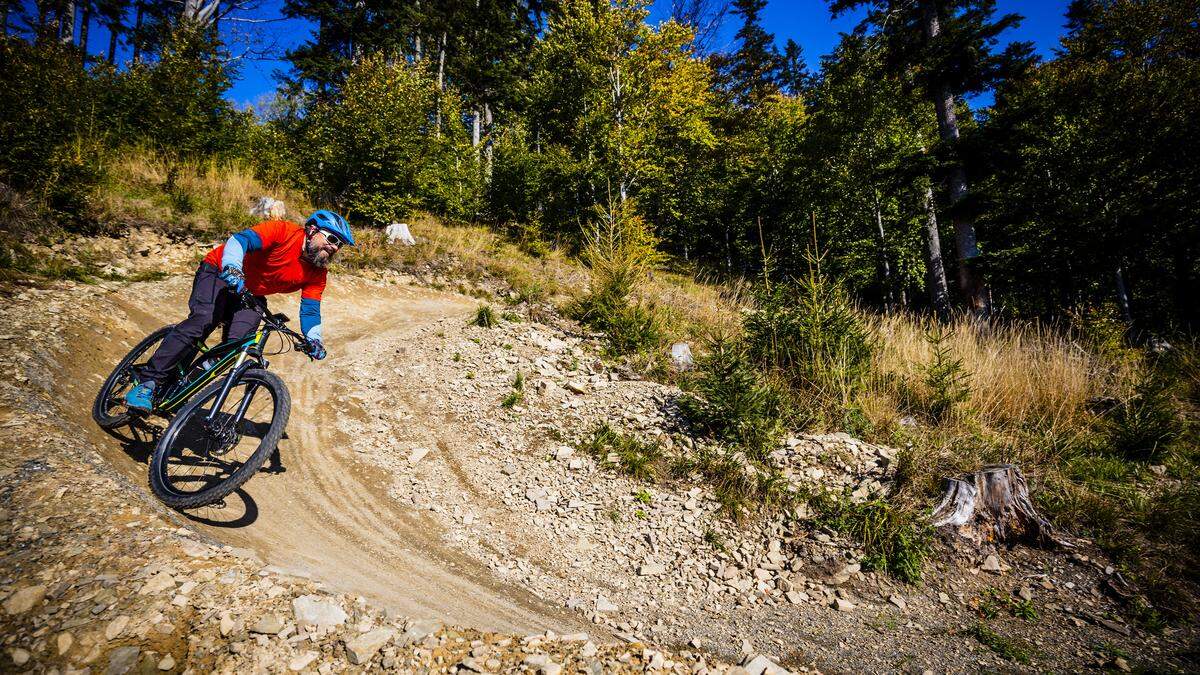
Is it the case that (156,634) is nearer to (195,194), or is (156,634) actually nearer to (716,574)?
(716,574)

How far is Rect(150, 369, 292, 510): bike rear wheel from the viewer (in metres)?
3.34

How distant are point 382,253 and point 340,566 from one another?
37.7ft

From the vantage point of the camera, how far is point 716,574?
3898mm

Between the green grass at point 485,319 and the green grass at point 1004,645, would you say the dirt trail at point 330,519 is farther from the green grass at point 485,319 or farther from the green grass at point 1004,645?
the green grass at point 1004,645

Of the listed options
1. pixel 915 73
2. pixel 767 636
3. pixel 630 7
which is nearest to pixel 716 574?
pixel 767 636

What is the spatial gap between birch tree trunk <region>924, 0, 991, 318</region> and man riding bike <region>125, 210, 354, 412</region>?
12801mm

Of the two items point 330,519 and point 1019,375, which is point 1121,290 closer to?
point 1019,375

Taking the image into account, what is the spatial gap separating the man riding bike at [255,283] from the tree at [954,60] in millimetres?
12843

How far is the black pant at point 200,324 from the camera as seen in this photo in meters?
3.95

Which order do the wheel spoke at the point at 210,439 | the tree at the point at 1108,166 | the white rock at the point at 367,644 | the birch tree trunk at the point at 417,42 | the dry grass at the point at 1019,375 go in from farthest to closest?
the birch tree trunk at the point at 417,42 → the tree at the point at 1108,166 → the dry grass at the point at 1019,375 → the wheel spoke at the point at 210,439 → the white rock at the point at 367,644

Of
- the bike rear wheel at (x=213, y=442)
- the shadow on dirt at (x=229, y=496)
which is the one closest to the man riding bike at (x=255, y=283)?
the bike rear wheel at (x=213, y=442)

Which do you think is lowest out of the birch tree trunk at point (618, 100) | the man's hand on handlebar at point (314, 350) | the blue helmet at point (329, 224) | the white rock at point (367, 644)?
the white rock at point (367, 644)

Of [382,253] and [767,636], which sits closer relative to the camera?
[767,636]

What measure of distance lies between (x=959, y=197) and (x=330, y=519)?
14339 millimetres
